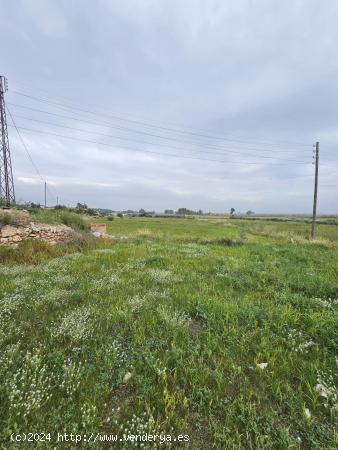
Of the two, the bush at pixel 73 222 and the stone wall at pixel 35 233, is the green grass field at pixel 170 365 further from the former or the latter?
the bush at pixel 73 222

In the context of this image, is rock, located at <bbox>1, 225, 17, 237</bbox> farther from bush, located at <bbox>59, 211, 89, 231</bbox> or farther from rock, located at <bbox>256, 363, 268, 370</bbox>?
rock, located at <bbox>256, 363, 268, 370</bbox>

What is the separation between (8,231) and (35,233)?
1.29 m

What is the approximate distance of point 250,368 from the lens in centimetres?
308

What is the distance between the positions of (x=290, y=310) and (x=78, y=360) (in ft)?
15.3

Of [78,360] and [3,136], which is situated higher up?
[3,136]

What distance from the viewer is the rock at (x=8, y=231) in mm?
10523

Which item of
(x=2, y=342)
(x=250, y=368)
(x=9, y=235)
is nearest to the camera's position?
(x=250, y=368)

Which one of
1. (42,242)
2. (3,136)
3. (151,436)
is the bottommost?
(151,436)

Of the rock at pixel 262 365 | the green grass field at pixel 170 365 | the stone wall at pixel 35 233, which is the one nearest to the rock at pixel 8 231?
the stone wall at pixel 35 233

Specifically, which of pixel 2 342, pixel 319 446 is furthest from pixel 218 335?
pixel 2 342

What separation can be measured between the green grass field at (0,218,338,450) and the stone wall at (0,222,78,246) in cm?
566

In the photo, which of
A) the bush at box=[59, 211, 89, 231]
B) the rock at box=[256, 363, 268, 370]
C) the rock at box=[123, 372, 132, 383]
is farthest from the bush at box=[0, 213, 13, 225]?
the rock at box=[256, 363, 268, 370]

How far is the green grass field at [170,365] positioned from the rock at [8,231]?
→ 574 centimetres

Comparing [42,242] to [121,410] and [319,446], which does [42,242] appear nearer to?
[121,410]
